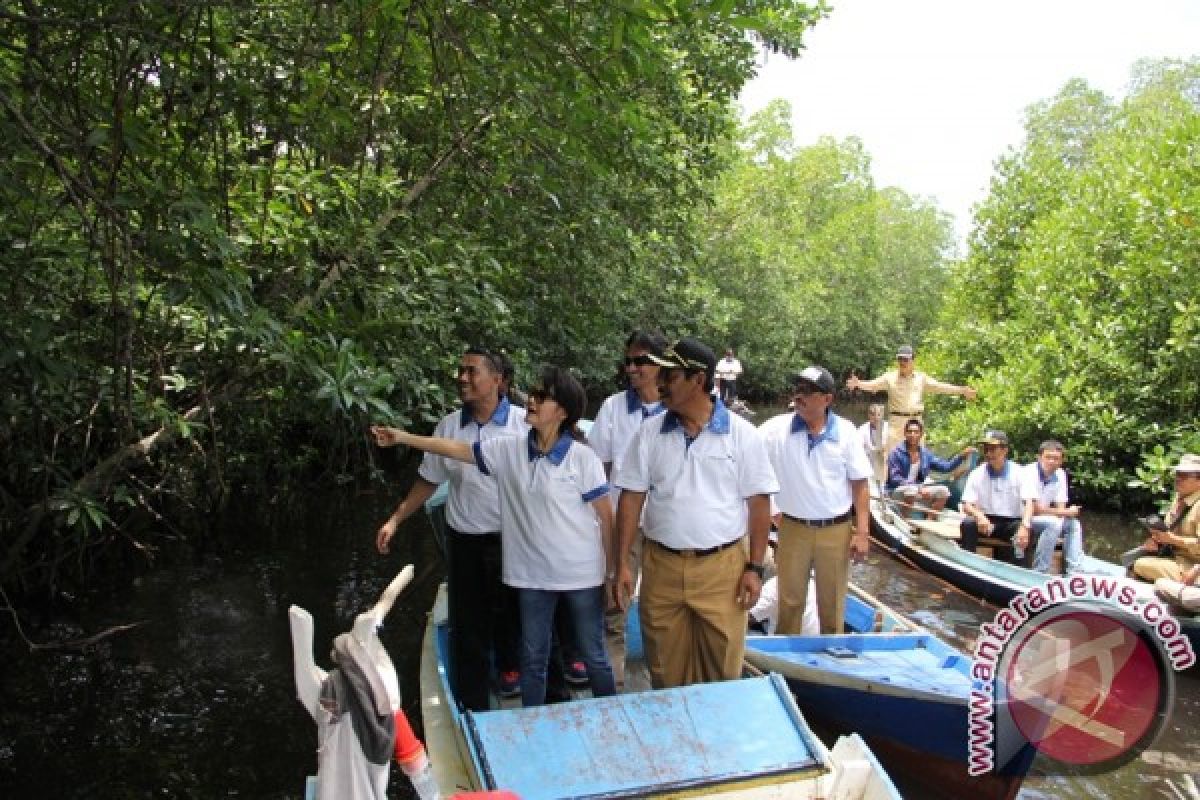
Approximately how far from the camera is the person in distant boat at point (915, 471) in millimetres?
10812

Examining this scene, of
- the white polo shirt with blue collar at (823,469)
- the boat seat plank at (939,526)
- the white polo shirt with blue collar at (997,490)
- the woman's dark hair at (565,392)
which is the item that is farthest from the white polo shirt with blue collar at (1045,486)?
the woman's dark hair at (565,392)

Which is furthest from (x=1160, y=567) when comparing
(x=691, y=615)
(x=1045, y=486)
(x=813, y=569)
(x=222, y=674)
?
(x=222, y=674)

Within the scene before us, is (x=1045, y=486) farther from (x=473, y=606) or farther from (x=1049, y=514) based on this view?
(x=473, y=606)

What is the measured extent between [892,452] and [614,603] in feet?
25.4

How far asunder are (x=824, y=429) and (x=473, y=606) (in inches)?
94.8

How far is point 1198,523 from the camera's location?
7133mm

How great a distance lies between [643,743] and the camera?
13.0ft

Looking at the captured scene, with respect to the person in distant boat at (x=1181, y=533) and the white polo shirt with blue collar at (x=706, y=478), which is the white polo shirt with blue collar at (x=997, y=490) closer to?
the person in distant boat at (x=1181, y=533)

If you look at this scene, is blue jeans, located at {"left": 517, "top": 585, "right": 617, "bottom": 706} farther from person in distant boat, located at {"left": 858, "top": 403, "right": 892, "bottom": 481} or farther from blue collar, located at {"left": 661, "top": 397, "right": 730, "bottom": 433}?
person in distant boat, located at {"left": 858, "top": 403, "right": 892, "bottom": 481}

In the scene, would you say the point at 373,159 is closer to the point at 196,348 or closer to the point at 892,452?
the point at 196,348

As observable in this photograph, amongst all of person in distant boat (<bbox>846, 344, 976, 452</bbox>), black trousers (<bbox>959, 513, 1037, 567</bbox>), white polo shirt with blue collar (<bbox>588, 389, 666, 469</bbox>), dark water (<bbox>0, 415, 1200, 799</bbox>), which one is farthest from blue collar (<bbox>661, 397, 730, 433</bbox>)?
person in distant boat (<bbox>846, 344, 976, 452</bbox>)

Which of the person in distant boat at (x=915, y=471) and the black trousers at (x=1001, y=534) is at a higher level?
the person in distant boat at (x=915, y=471)

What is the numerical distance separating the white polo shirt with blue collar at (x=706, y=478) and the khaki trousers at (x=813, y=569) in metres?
1.71

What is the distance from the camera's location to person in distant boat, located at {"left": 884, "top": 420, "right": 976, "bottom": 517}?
10.8 metres
